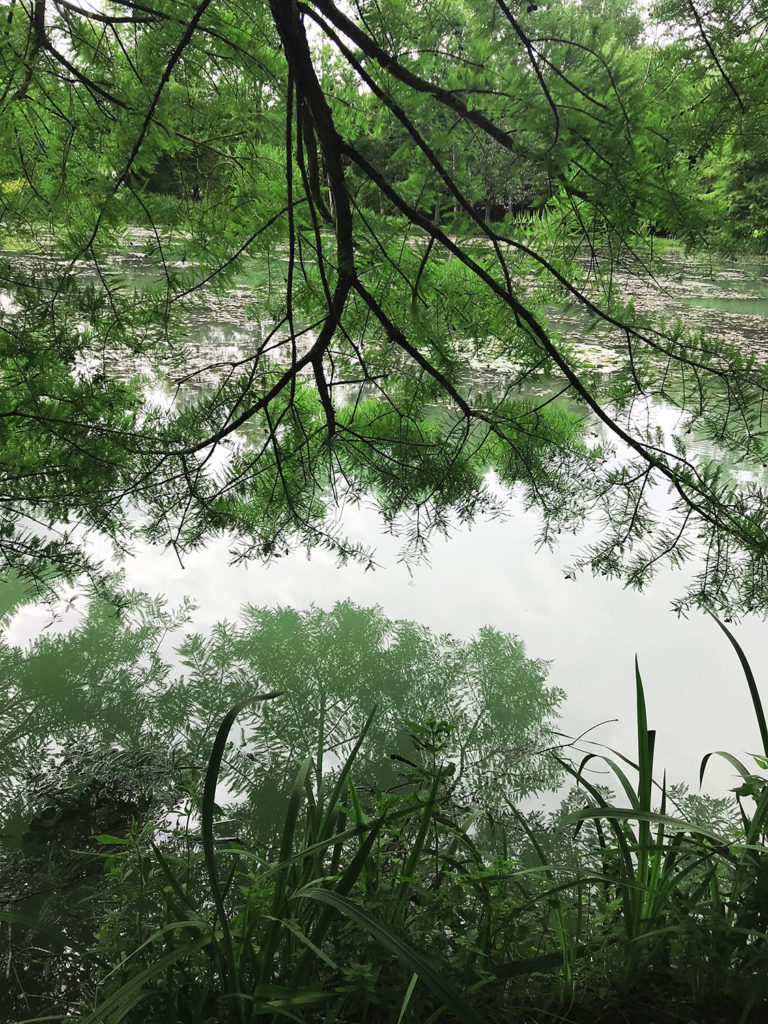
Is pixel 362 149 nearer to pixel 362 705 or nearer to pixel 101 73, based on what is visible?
pixel 101 73

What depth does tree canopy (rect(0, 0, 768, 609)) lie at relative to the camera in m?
0.74

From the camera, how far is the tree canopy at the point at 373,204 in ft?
2.42

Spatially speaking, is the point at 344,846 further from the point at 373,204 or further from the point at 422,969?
the point at 373,204

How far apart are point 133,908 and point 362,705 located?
2.00 ft

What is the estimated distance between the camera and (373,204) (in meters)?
1.28

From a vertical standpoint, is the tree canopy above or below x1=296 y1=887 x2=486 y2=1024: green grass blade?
above

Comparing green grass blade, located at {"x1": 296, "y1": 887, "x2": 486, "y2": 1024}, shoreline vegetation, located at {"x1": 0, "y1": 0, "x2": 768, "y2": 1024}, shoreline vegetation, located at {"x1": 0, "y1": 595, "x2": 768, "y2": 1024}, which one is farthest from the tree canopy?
green grass blade, located at {"x1": 296, "y1": 887, "x2": 486, "y2": 1024}

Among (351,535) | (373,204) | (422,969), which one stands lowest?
(422,969)

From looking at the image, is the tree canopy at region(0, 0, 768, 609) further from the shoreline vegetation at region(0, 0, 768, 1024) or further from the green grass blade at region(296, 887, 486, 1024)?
the green grass blade at region(296, 887, 486, 1024)

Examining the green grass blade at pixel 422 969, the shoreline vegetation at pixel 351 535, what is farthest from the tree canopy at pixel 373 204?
the green grass blade at pixel 422 969

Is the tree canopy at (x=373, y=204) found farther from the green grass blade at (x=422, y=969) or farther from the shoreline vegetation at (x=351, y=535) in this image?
the green grass blade at (x=422, y=969)

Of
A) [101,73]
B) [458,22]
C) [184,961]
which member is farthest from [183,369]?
[184,961]

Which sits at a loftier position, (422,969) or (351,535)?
(351,535)

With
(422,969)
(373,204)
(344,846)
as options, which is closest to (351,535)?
(373,204)
